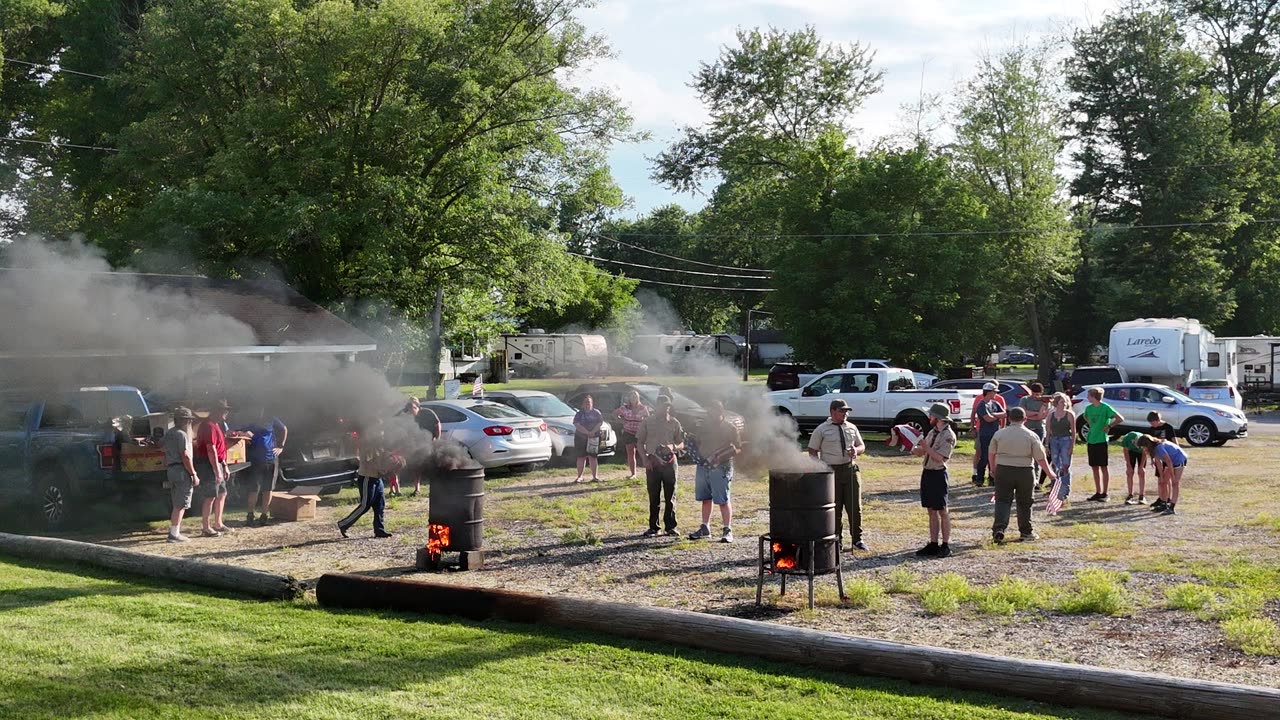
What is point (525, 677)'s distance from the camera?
6801mm

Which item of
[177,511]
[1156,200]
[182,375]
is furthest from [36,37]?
[1156,200]

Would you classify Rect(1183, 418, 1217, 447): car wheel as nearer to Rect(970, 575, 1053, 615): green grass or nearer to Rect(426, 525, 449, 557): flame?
Rect(970, 575, 1053, 615): green grass

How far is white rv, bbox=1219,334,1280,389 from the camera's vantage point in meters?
40.7

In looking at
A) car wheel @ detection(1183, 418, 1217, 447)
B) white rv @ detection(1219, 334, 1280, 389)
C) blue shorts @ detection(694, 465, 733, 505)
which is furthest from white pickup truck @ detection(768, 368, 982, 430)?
white rv @ detection(1219, 334, 1280, 389)

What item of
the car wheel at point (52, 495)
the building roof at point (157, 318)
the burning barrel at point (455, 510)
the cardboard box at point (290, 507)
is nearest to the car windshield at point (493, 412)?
the cardboard box at point (290, 507)

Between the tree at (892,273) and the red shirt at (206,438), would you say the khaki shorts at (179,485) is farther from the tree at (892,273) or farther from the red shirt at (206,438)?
the tree at (892,273)

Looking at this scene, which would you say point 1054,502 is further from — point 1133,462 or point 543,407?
point 543,407

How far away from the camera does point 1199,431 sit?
25.6 m

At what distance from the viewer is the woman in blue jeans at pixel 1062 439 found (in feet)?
51.5

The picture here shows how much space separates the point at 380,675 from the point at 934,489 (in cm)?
680

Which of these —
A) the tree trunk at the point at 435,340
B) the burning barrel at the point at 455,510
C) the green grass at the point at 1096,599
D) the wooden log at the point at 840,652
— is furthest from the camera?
the tree trunk at the point at 435,340

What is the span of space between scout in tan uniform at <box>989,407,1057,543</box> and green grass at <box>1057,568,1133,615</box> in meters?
2.68

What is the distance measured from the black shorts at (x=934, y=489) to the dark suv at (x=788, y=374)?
31.5 metres

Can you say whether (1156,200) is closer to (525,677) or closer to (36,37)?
(36,37)
